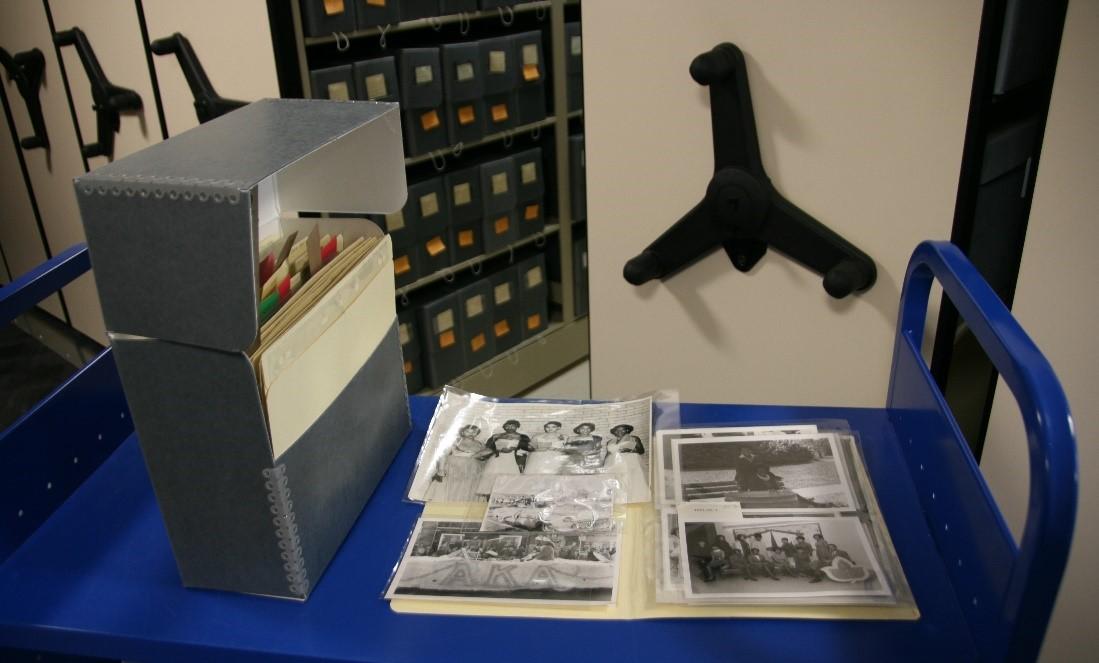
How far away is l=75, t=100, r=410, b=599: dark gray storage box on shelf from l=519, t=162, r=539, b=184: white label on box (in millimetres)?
1706

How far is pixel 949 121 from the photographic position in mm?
1235

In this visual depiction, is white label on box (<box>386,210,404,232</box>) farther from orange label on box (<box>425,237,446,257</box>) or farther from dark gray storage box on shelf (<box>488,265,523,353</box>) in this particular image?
dark gray storage box on shelf (<box>488,265,523,353</box>)

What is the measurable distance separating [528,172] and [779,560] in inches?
79.3

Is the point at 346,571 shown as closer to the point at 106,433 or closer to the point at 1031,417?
the point at 106,433

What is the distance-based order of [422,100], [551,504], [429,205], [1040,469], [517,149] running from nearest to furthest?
[1040,469] < [551,504] < [422,100] < [429,205] < [517,149]

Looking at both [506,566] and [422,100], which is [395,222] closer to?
[422,100]

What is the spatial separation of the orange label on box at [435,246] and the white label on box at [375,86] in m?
0.45

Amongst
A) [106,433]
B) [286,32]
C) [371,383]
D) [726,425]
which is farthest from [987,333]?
[286,32]

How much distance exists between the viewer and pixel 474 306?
271 centimetres

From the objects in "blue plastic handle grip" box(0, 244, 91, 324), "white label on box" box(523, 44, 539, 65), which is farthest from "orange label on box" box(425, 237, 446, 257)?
"blue plastic handle grip" box(0, 244, 91, 324)

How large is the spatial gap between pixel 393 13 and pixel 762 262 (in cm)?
131

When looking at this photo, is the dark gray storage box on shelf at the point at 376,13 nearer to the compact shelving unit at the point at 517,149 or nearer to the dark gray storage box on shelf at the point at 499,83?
the compact shelving unit at the point at 517,149

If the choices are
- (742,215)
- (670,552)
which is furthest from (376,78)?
(670,552)

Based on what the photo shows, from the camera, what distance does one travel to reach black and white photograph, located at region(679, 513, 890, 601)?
2.81ft
